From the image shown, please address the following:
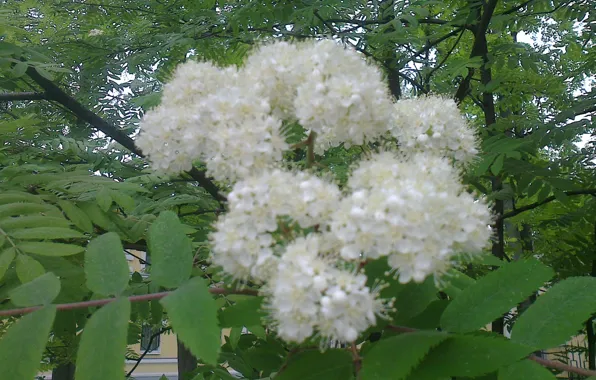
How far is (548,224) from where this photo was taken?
3.79 m

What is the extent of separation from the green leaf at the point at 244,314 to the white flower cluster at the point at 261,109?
307 mm

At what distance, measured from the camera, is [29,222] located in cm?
171

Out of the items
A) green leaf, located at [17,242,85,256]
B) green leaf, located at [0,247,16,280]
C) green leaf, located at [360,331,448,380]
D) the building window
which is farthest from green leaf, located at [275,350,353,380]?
the building window

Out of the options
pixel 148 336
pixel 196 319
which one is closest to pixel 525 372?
pixel 196 319

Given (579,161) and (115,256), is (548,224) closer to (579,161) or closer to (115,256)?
(579,161)

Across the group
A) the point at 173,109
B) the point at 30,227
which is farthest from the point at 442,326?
the point at 30,227

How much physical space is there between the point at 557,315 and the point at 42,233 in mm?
1486

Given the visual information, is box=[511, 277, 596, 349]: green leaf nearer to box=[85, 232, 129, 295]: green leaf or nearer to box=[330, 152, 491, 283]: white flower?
box=[330, 152, 491, 283]: white flower

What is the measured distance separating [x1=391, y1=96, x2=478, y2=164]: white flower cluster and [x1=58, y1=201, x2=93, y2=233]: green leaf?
1.24m

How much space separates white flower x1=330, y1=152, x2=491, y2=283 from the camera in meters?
1.05

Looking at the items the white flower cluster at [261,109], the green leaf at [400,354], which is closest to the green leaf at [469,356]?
the green leaf at [400,354]

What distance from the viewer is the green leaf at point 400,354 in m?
1.05

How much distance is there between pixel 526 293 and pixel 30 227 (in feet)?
5.04

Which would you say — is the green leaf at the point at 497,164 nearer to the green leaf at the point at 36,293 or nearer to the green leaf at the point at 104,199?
the green leaf at the point at 104,199
